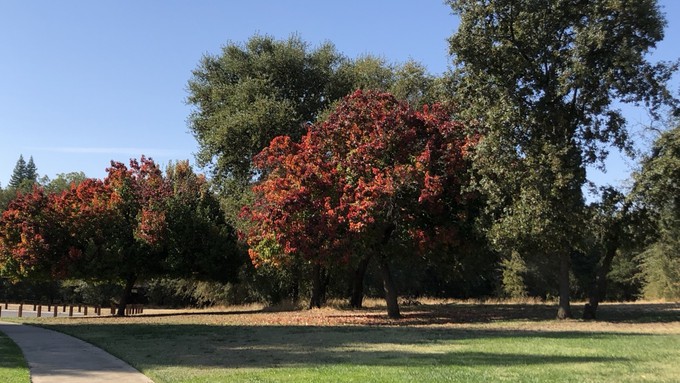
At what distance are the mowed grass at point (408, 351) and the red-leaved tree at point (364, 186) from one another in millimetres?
3348

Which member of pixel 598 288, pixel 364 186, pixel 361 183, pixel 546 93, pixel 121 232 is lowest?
pixel 598 288

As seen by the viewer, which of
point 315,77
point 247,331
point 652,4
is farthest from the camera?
point 315,77

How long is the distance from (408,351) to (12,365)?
26.4 feet

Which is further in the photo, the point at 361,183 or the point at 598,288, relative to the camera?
the point at 598,288

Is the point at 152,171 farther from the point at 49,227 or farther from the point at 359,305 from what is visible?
the point at 359,305

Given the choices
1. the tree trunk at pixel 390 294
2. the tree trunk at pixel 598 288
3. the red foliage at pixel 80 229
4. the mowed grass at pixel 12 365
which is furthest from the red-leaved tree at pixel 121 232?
the tree trunk at pixel 598 288

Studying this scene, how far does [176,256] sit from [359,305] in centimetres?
1042

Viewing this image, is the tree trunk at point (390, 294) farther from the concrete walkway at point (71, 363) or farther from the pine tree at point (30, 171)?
the pine tree at point (30, 171)

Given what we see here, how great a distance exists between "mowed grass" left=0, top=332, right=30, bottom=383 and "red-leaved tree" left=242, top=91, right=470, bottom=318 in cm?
995

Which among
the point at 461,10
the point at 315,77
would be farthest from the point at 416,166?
the point at 315,77

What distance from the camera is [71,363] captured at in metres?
11.8

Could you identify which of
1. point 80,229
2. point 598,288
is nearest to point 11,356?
point 80,229

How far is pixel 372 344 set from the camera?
14766 mm

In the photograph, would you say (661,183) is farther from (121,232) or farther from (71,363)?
(121,232)
